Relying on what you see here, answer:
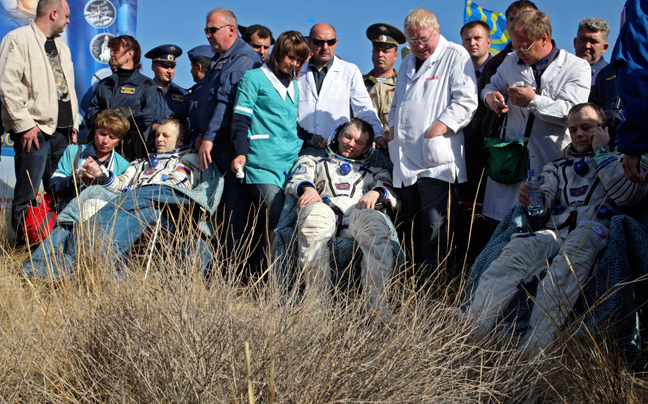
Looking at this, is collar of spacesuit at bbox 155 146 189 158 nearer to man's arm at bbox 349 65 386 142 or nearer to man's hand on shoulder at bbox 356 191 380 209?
man's arm at bbox 349 65 386 142

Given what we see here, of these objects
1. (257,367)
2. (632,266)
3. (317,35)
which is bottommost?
(257,367)

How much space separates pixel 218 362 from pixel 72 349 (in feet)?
2.15

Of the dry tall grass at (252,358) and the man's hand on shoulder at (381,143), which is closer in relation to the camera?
the dry tall grass at (252,358)

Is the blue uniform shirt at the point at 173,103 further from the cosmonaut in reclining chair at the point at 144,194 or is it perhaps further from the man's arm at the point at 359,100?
the man's arm at the point at 359,100

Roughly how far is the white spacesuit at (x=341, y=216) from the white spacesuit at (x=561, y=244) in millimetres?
566

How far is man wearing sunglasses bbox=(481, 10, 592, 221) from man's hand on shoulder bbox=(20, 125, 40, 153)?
3532 mm

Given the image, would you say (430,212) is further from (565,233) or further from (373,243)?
(565,233)

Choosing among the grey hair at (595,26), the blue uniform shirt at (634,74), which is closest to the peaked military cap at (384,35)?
the grey hair at (595,26)

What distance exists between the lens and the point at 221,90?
4.82m

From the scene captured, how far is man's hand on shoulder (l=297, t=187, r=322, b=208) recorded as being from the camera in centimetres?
411

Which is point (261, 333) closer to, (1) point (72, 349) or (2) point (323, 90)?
(1) point (72, 349)

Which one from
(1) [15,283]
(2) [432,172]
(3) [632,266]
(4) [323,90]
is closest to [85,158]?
(1) [15,283]

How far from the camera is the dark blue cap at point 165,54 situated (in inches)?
259

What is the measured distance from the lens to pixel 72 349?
2330 mm
